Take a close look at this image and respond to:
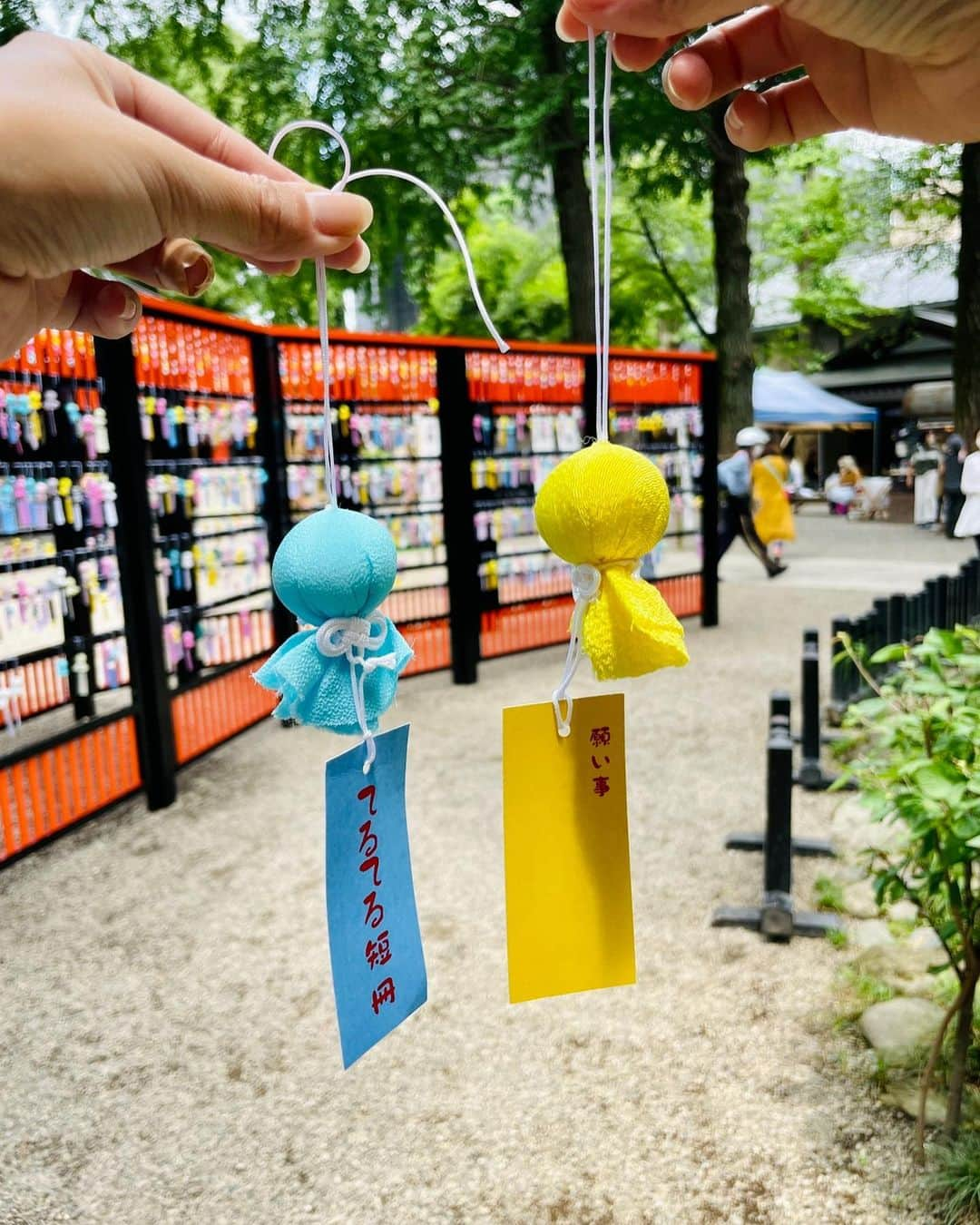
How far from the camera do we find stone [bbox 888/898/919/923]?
3.40 meters

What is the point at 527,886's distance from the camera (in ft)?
3.52

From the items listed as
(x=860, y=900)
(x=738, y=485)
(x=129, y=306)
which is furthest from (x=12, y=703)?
(x=738, y=485)

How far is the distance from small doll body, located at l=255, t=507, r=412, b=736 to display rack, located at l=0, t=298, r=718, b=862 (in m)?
3.20

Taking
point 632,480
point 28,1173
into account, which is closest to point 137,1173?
point 28,1173

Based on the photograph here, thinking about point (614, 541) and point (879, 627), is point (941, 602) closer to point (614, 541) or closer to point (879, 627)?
point (879, 627)

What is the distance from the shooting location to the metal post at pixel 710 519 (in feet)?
28.3

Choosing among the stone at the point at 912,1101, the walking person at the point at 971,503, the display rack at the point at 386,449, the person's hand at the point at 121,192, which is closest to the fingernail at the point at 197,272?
the person's hand at the point at 121,192

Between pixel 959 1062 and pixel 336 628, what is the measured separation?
205cm

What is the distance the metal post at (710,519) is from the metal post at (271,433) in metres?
4.24

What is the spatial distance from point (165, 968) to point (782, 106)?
10.5ft

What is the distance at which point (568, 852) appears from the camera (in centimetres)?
109

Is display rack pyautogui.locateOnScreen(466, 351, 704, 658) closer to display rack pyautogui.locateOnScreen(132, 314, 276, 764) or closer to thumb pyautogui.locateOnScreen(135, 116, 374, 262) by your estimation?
display rack pyautogui.locateOnScreen(132, 314, 276, 764)

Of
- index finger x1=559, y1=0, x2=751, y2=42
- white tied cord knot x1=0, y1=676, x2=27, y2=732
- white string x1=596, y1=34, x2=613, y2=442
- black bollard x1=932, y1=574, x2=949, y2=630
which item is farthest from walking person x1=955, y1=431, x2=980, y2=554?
black bollard x1=932, y1=574, x2=949, y2=630

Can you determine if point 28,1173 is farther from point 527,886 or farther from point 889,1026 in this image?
point 889,1026
